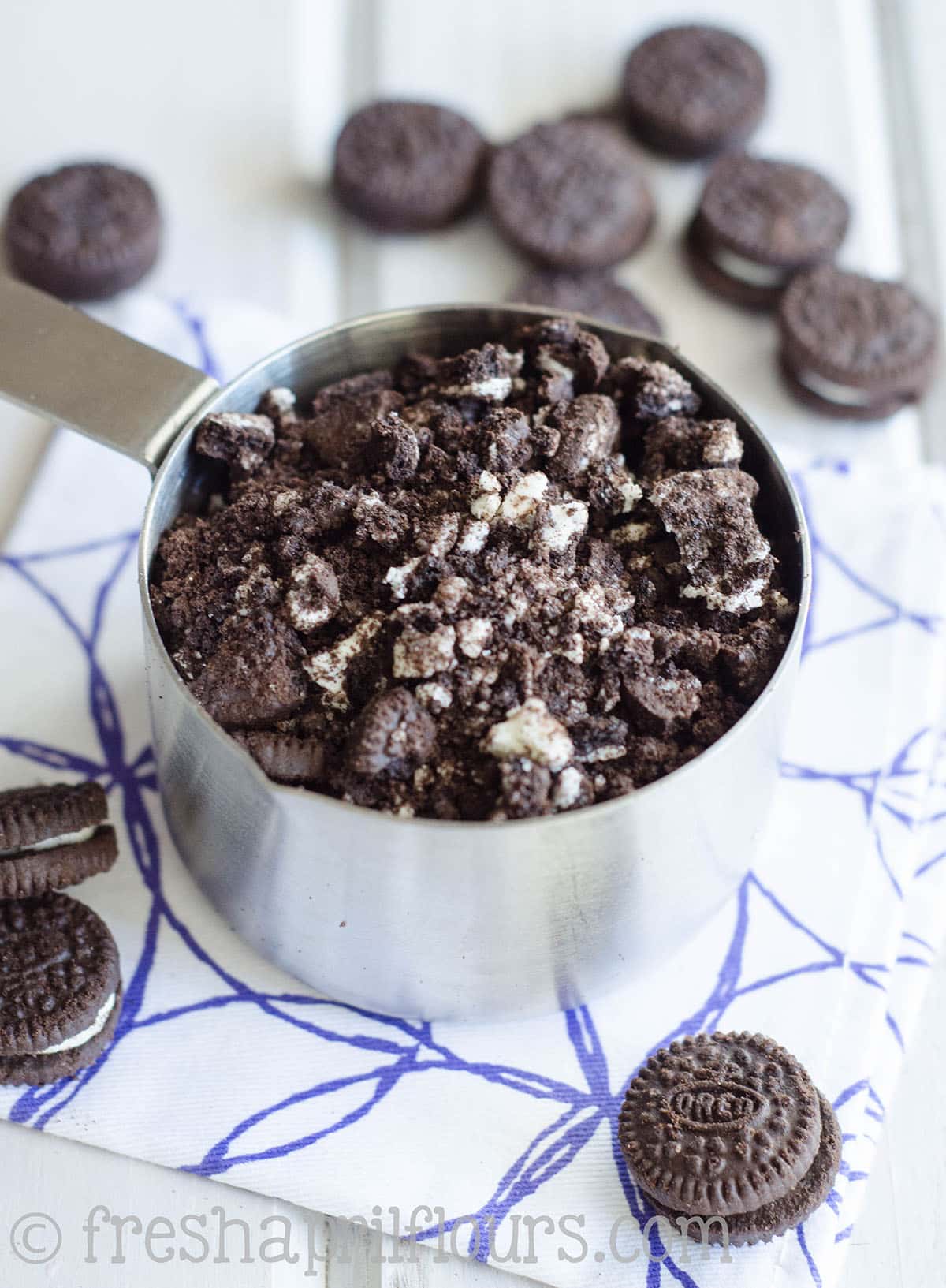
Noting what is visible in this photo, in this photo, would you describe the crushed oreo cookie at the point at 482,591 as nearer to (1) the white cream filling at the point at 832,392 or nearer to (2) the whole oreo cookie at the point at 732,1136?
(2) the whole oreo cookie at the point at 732,1136

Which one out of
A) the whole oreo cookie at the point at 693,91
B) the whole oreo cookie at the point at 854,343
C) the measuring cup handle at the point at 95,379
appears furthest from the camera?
the whole oreo cookie at the point at 693,91

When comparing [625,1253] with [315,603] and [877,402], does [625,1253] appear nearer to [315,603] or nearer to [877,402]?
[315,603]

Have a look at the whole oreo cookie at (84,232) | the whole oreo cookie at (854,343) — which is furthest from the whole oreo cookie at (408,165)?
the whole oreo cookie at (854,343)

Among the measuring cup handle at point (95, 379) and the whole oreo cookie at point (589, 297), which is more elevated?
the whole oreo cookie at point (589, 297)

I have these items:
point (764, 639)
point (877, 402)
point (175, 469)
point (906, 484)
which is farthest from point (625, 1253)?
point (877, 402)

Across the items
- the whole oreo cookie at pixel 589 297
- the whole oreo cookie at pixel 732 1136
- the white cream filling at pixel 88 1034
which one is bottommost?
the whole oreo cookie at pixel 732 1136

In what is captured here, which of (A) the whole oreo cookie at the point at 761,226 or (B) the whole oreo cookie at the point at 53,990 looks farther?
(A) the whole oreo cookie at the point at 761,226

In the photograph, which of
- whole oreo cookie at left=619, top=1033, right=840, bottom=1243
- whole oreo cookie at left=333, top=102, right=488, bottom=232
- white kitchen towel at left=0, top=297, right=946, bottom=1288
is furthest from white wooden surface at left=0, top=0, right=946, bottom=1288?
whole oreo cookie at left=619, top=1033, right=840, bottom=1243
